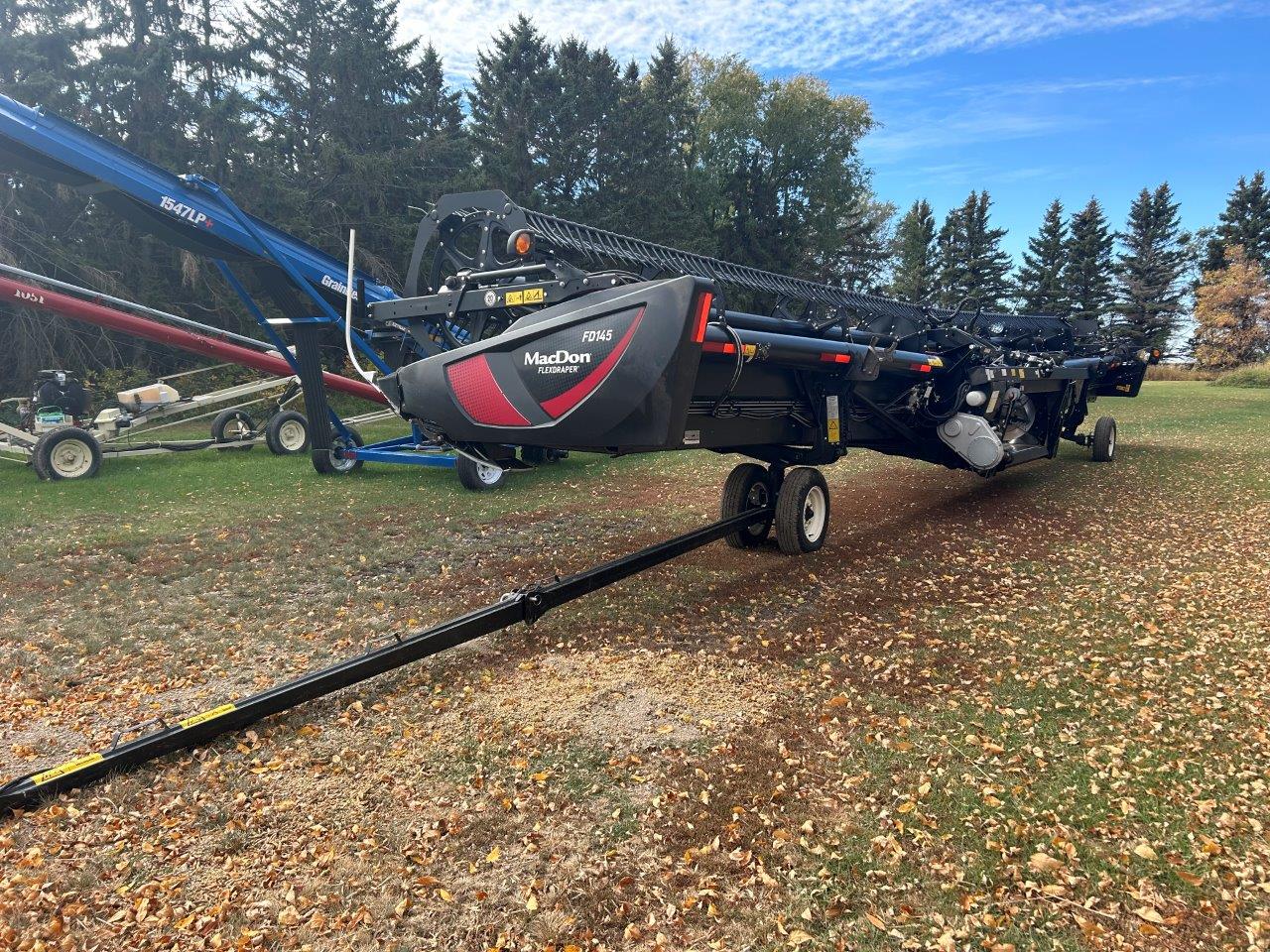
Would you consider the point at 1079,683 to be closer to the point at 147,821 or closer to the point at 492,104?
the point at 147,821

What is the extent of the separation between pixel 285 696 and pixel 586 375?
87.8 inches

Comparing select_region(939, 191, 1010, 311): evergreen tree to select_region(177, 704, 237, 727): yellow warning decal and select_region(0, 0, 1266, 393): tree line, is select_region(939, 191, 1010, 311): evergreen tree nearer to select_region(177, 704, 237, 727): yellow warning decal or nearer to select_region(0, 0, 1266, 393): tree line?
select_region(0, 0, 1266, 393): tree line

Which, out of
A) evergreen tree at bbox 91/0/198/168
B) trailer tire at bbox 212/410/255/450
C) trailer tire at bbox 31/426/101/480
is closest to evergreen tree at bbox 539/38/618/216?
evergreen tree at bbox 91/0/198/168

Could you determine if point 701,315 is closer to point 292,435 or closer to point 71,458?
point 71,458

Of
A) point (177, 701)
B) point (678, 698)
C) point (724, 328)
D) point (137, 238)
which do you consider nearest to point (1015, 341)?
point (724, 328)

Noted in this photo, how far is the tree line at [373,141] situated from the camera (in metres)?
21.3

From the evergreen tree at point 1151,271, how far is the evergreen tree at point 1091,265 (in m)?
0.78

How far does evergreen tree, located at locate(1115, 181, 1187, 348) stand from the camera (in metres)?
49.1

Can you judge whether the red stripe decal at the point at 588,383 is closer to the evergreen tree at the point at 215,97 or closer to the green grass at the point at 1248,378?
the evergreen tree at the point at 215,97

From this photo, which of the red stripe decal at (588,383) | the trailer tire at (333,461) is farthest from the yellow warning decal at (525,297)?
the trailer tire at (333,461)

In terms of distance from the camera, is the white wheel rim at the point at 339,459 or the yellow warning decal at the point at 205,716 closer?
the yellow warning decal at the point at 205,716

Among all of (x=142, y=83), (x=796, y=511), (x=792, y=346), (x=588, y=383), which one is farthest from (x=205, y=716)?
(x=142, y=83)

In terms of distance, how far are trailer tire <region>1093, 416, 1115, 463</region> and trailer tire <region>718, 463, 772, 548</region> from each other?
723cm

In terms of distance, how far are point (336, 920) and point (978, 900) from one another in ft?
6.93
